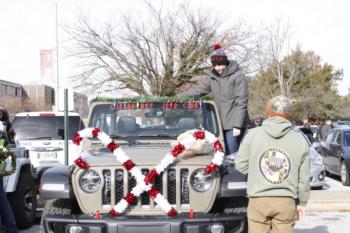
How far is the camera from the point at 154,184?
16.9 feet

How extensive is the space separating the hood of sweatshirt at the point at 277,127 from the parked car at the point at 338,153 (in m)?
9.83

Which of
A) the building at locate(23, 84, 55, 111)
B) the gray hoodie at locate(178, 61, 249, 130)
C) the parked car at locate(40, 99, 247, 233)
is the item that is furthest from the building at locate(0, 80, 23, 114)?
the parked car at locate(40, 99, 247, 233)

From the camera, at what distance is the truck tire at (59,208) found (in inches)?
201

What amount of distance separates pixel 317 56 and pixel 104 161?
53.7m

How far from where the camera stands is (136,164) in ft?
17.0

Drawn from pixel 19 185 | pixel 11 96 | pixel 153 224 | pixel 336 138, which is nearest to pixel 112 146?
pixel 153 224

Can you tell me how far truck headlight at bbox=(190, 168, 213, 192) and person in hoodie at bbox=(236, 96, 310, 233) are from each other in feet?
1.84

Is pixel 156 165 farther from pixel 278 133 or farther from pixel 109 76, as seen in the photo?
pixel 109 76

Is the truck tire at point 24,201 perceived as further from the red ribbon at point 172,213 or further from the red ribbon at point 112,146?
Result: the red ribbon at point 172,213

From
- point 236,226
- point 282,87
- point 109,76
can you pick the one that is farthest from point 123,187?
point 282,87

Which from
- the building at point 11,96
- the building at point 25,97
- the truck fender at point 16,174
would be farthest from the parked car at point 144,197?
the building at point 25,97

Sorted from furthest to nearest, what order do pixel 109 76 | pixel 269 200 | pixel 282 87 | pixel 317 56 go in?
pixel 317 56 → pixel 282 87 → pixel 109 76 → pixel 269 200

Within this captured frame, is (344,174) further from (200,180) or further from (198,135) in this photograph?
→ (200,180)

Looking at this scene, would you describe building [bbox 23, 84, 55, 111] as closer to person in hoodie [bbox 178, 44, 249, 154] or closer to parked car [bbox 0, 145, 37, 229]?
parked car [bbox 0, 145, 37, 229]
